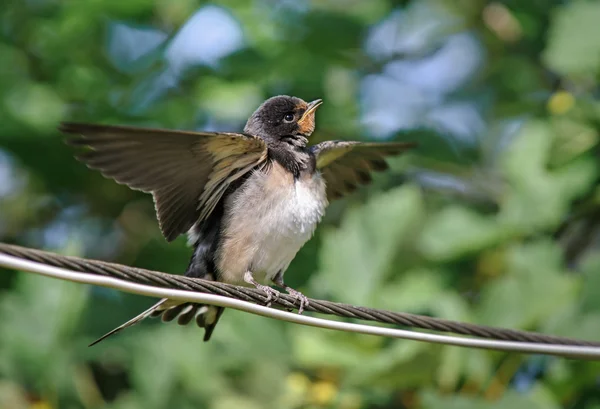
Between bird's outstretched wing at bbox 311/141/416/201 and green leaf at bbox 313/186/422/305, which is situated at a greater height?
bird's outstretched wing at bbox 311/141/416/201

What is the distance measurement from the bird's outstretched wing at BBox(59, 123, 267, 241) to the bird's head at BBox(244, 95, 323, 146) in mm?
404

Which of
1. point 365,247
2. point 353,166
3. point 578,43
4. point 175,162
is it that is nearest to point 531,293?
point 365,247

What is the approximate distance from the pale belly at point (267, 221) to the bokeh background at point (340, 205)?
1107 millimetres

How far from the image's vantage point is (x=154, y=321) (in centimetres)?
710

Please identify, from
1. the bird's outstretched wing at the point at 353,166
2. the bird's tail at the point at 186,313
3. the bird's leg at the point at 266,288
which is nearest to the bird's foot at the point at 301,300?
the bird's leg at the point at 266,288

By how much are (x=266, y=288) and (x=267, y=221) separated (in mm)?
342

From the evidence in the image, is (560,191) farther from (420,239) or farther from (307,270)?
(307,270)

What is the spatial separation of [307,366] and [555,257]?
5.14 ft

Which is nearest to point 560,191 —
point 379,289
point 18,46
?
point 379,289

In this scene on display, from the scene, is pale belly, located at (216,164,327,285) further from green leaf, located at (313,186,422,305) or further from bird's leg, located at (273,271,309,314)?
green leaf, located at (313,186,422,305)

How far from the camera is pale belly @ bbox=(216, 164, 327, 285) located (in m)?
4.39

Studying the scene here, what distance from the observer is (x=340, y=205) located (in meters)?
7.63

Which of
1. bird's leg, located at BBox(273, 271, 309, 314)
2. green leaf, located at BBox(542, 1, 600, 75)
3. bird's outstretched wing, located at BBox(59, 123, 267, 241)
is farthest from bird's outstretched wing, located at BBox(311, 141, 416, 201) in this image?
green leaf, located at BBox(542, 1, 600, 75)

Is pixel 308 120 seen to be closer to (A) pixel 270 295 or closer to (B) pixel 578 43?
(A) pixel 270 295
